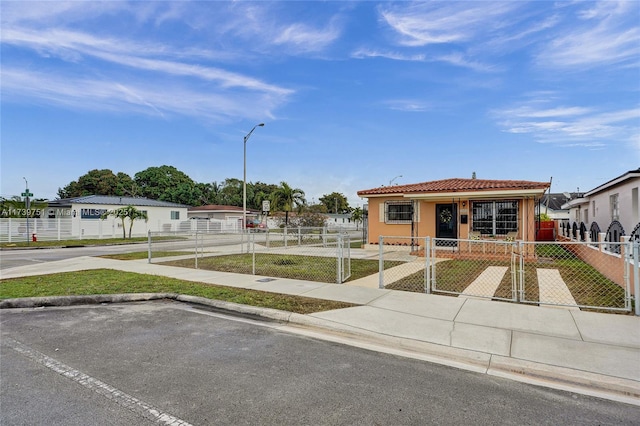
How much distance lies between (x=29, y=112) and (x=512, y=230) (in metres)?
32.6

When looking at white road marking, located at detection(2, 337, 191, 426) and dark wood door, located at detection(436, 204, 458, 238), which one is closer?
white road marking, located at detection(2, 337, 191, 426)

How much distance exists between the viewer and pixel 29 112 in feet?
82.6

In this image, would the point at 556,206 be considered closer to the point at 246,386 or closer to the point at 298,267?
the point at 298,267

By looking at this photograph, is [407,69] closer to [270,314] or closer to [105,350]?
[270,314]

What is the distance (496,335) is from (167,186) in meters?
75.3

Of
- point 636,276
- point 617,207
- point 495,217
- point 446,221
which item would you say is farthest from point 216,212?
point 636,276

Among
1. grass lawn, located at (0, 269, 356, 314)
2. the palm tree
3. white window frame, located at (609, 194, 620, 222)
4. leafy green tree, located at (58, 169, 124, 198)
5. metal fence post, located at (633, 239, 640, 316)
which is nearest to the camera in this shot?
metal fence post, located at (633, 239, 640, 316)

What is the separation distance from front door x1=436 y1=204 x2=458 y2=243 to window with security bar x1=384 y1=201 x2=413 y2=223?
1505 mm

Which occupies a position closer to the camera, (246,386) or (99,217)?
(246,386)

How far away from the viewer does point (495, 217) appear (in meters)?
15.8

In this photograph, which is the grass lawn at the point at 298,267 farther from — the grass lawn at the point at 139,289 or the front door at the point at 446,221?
the front door at the point at 446,221

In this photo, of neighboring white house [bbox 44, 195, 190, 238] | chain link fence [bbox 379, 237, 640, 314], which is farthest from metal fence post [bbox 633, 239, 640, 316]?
neighboring white house [bbox 44, 195, 190, 238]

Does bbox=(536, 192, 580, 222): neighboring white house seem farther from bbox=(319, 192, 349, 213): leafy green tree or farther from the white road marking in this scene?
the white road marking

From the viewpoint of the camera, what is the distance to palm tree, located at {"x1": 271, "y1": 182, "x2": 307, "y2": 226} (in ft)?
122
